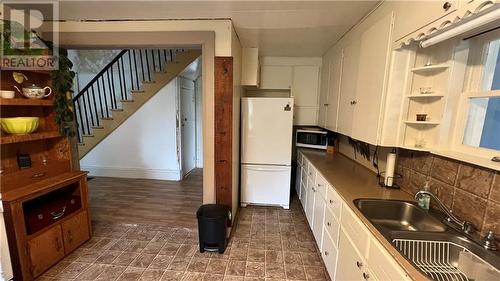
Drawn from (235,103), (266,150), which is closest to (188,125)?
(266,150)

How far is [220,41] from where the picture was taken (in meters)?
2.35

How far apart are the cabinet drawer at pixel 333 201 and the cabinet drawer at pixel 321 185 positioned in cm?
7

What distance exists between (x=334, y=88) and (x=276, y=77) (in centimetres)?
115

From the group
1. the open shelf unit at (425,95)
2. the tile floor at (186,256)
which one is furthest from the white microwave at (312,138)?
the open shelf unit at (425,95)

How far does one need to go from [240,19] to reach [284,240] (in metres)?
2.43

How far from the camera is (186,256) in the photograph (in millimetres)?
2268

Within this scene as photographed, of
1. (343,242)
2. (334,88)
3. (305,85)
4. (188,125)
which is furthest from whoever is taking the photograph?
(188,125)

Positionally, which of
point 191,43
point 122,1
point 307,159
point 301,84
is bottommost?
point 307,159

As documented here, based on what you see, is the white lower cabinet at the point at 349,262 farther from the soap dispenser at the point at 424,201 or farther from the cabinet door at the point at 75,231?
the cabinet door at the point at 75,231

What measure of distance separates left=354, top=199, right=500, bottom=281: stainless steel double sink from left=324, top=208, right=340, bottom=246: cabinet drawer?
0.34 meters

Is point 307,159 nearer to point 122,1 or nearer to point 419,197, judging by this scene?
point 419,197

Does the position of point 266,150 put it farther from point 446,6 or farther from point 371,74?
point 446,6

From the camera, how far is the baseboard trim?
464 centimetres

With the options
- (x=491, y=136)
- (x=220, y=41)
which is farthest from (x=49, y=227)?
(x=491, y=136)
